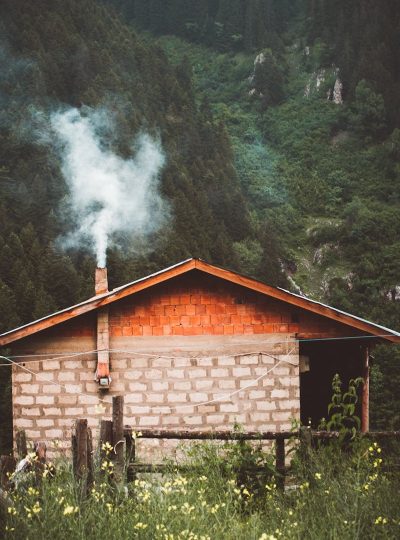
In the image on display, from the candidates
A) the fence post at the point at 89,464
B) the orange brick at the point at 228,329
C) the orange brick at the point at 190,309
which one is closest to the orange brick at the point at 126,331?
the orange brick at the point at 190,309

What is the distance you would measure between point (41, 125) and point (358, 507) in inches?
2142

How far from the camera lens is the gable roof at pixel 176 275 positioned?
12.2 m

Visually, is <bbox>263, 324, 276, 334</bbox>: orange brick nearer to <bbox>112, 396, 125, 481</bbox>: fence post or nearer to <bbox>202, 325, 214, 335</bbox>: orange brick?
<bbox>202, 325, 214, 335</bbox>: orange brick

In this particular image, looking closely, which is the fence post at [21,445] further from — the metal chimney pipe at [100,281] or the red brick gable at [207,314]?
the metal chimney pipe at [100,281]

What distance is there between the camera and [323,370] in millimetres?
15047

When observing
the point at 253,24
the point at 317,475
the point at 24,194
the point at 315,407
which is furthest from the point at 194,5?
the point at 317,475

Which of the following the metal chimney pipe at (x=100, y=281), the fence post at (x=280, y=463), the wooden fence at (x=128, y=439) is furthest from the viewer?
the metal chimney pipe at (x=100, y=281)

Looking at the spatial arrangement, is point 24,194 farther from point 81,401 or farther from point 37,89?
point 81,401

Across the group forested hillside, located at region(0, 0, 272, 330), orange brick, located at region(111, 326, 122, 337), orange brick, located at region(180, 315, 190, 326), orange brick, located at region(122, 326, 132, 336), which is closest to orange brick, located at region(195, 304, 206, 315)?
orange brick, located at region(180, 315, 190, 326)

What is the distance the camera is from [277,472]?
7766mm

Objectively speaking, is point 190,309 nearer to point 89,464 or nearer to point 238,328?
point 238,328

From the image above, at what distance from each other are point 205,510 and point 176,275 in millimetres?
6528

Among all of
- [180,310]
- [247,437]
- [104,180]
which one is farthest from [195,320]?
[104,180]

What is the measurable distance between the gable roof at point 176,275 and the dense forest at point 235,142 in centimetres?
1850
